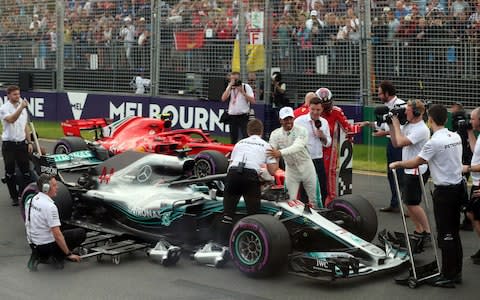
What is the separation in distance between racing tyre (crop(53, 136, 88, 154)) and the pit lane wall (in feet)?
14.2

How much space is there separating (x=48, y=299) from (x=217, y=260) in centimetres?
186

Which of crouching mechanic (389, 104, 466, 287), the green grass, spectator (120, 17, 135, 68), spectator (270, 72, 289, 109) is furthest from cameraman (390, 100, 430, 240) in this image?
spectator (120, 17, 135, 68)

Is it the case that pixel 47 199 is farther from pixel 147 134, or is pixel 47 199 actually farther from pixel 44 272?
pixel 147 134

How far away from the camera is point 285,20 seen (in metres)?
17.7

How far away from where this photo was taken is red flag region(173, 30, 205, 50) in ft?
63.5

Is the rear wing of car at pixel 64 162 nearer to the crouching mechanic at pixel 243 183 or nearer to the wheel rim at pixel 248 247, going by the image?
the crouching mechanic at pixel 243 183

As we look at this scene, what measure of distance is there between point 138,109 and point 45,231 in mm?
11475

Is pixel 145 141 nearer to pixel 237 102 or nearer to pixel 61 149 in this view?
pixel 61 149

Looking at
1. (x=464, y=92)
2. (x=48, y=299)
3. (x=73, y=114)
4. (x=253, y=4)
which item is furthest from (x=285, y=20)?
(x=48, y=299)

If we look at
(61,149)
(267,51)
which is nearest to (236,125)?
(267,51)

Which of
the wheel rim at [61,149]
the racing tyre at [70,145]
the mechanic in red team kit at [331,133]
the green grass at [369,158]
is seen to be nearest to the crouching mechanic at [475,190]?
the mechanic in red team kit at [331,133]

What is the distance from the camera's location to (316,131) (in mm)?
11039

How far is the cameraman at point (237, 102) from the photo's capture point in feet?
53.0

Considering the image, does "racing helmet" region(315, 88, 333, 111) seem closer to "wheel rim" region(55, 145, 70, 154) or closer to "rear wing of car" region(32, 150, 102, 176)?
"rear wing of car" region(32, 150, 102, 176)
